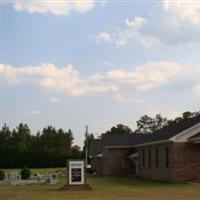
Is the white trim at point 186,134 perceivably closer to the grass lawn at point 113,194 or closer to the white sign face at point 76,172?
the grass lawn at point 113,194

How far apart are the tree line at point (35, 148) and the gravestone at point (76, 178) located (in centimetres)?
6269

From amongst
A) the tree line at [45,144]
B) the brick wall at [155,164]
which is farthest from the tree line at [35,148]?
the brick wall at [155,164]

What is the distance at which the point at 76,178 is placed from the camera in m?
35.1

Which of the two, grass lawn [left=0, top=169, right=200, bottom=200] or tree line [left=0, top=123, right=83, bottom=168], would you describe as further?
tree line [left=0, top=123, right=83, bottom=168]

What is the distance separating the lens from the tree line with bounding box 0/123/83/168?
98.1 m

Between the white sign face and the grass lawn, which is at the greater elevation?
the white sign face

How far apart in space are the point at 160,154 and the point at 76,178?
1277 cm

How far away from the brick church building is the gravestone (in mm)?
8685

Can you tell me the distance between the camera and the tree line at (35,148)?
322ft

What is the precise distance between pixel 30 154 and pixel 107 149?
37.7 metres

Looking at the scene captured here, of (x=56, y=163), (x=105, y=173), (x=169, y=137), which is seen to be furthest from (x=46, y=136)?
(x=169, y=137)

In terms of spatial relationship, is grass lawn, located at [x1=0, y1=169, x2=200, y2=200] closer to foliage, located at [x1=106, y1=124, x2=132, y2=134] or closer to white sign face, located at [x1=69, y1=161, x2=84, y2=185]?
white sign face, located at [x1=69, y1=161, x2=84, y2=185]

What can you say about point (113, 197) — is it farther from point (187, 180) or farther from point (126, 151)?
point (126, 151)

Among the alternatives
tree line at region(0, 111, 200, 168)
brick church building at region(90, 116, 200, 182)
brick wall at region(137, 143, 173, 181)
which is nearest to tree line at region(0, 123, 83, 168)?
tree line at region(0, 111, 200, 168)
